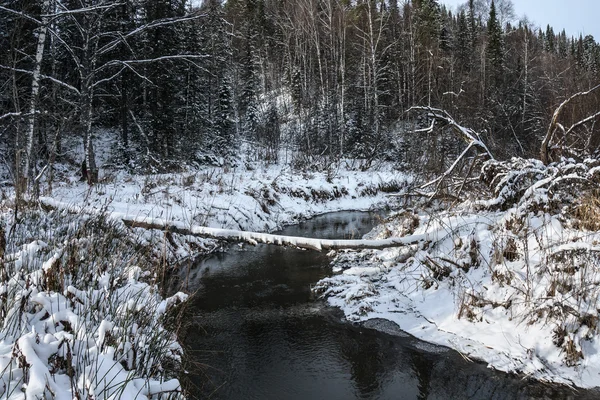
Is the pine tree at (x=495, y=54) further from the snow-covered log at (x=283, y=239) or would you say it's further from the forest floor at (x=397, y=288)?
the snow-covered log at (x=283, y=239)

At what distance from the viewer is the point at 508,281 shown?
15.6ft

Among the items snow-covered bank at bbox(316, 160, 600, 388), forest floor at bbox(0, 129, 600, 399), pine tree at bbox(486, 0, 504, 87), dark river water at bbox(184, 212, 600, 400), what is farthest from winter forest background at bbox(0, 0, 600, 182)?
dark river water at bbox(184, 212, 600, 400)

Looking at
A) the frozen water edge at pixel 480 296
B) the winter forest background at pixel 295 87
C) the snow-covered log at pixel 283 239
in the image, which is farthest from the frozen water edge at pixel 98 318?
the winter forest background at pixel 295 87

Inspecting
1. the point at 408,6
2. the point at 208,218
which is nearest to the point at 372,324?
the point at 208,218

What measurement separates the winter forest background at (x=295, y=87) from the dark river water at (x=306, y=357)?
8.56 metres

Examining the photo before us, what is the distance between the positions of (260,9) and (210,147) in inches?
782

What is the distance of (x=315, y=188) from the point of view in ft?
49.6

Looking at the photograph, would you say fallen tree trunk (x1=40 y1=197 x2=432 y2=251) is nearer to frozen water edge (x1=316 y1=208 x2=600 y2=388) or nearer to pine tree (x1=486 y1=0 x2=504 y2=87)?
frozen water edge (x1=316 y1=208 x2=600 y2=388)

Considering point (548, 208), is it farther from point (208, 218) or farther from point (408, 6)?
point (408, 6)

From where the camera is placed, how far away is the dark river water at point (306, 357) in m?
3.72

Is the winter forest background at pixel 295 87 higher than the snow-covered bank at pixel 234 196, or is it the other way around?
the winter forest background at pixel 295 87

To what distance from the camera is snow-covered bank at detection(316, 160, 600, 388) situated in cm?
396

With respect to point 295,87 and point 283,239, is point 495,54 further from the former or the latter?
point 283,239

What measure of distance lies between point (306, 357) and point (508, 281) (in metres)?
2.68
